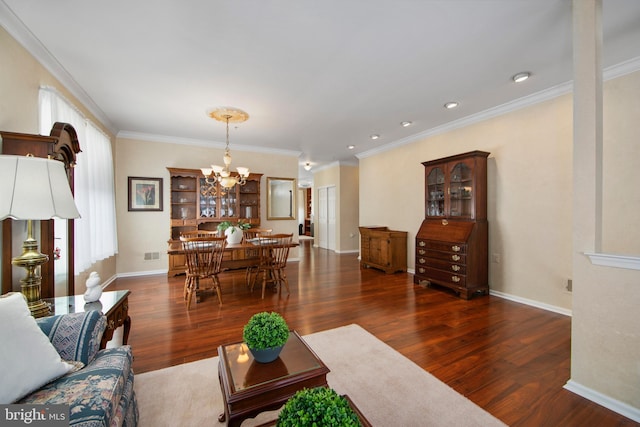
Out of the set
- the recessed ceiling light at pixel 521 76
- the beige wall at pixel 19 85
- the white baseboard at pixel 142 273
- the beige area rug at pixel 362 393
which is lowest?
the beige area rug at pixel 362 393

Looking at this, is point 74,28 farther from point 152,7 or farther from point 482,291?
point 482,291

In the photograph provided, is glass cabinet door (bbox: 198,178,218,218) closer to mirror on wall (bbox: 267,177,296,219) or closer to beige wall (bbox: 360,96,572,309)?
mirror on wall (bbox: 267,177,296,219)

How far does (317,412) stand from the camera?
2.67 ft

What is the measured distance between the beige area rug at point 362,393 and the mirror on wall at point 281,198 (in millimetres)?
4474

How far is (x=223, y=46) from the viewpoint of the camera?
238 cm

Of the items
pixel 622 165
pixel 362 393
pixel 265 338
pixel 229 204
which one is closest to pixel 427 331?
pixel 362 393

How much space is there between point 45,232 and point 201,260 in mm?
1716

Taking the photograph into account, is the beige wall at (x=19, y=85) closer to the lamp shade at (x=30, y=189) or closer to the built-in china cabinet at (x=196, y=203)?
the lamp shade at (x=30, y=189)

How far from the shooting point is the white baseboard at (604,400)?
1608 millimetres

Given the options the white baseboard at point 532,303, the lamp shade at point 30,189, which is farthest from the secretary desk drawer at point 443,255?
the lamp shade at point 30,189

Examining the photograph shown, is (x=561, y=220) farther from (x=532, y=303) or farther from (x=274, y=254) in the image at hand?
(x=274, y=254)

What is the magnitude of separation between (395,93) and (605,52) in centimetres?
203

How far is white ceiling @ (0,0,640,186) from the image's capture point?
6.43ft

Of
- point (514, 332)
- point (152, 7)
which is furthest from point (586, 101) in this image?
point (152, 7)
